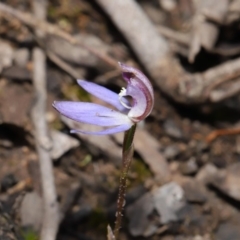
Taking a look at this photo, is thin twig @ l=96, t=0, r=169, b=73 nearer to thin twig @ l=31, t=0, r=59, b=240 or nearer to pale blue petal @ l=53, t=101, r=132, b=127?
thin twig @ l=31, t=0, r=59, b=240

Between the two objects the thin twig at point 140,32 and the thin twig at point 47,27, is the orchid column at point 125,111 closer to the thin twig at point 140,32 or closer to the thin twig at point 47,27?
the thin twig at point 47,27

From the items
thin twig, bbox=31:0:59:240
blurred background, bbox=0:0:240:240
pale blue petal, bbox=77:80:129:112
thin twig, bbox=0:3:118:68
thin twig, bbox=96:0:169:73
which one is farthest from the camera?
thin twig, bbox=96:0:169:73

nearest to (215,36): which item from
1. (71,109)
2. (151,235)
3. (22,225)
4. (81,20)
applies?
(81,20)

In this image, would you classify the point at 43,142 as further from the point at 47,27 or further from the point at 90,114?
the point at 90,114

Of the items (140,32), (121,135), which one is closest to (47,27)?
(140,32)

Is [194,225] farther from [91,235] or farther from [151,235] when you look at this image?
[91,235]

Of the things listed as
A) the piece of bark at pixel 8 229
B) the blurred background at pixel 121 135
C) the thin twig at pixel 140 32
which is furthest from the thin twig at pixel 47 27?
the piece of bark at pixel 8 229

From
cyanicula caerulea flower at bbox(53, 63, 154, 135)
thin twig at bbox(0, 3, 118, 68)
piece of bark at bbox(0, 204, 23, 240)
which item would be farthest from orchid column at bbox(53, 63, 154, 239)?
thin twig at bbox(0, 3, 118, 68)
